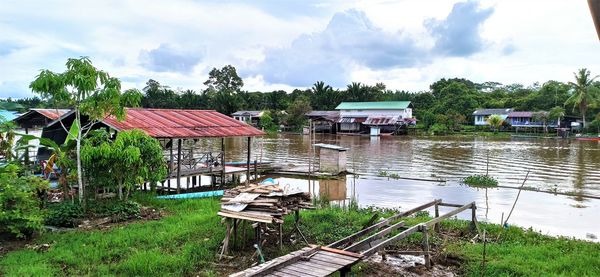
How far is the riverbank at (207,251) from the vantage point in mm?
7371

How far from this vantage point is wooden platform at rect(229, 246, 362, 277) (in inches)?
218

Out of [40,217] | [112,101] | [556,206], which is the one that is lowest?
[556,206]

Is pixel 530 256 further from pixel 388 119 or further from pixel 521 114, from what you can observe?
pixel 521 114

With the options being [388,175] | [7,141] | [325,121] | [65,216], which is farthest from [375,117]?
[65,216]

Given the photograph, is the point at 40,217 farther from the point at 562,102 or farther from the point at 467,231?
the point at 562,102

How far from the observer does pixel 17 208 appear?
851cm

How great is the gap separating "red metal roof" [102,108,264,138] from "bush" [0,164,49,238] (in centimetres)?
445

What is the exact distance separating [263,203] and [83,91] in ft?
17.9

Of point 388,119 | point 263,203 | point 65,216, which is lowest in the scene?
point 65,216

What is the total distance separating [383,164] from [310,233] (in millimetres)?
19282

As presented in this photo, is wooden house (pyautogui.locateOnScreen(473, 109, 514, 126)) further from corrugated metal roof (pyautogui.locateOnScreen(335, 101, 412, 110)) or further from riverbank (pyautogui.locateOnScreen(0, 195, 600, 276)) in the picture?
riverbank (pyautogui.locateOnScreen(0, 195, 600, 276))

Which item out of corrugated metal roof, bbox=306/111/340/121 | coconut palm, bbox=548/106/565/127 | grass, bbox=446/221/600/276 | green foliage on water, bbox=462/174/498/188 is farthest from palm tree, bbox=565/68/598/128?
grass, bbox=446/221/600/276

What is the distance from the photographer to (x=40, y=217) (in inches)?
345

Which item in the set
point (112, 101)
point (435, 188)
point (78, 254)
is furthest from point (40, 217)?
point (435, 188)
